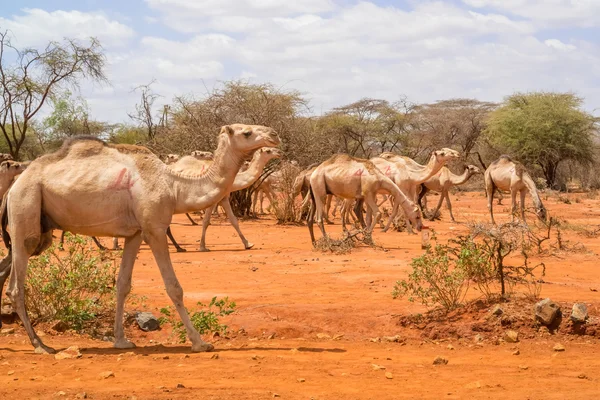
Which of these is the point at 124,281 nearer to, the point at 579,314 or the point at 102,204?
the point at 102,204

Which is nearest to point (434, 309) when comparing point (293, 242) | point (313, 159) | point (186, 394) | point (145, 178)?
point (145, 178)

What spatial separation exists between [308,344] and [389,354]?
91cm

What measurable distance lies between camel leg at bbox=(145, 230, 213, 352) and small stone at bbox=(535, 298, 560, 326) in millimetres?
3376

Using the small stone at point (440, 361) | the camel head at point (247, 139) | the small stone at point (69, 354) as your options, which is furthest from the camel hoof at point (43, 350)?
the small stone at point (440, 361)

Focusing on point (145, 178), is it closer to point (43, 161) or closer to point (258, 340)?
point (43, 161)

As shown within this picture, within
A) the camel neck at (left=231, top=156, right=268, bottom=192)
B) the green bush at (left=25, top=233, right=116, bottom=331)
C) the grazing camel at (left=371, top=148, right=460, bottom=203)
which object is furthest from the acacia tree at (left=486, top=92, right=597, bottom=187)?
the green bush at (left=25, top=233, right=116, bottom=331)

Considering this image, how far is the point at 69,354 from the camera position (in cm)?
760

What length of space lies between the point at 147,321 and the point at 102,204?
6.53 ft

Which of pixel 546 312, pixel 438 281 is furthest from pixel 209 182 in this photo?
pixel 546 312

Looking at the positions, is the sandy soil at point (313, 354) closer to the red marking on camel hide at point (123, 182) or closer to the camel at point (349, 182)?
the red marking on camel hide at point (123, 182)

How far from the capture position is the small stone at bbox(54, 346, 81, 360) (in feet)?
24.6

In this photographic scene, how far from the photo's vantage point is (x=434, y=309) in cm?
961

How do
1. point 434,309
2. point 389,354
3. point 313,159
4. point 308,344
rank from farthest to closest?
point 313,159 < point 434,309 < point 308,344 < point 389,354

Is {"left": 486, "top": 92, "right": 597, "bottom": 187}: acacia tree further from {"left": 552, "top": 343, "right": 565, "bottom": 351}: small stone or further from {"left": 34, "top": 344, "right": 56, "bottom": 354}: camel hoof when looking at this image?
{"left": 34, "top": 344, "right": 56, "bottom": 354}: camel hoof
